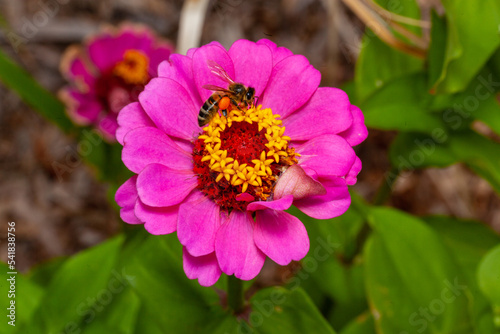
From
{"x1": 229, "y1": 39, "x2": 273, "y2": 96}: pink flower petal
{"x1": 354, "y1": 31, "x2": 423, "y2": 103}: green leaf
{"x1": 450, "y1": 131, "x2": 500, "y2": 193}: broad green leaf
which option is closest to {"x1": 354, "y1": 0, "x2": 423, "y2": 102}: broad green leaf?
{"x1": 354, "y1": 31, "x2": 423, "y2": 103}: green leaf

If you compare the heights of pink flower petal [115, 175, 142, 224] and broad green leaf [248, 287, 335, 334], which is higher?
pink flower petal [115, 175, 142, 224]

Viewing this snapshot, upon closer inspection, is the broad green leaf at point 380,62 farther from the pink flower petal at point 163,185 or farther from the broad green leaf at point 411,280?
the pink flower petal at point 163,185

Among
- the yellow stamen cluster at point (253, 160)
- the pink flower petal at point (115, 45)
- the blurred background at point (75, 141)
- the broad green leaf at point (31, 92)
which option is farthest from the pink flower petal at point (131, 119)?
the blurred background at point (75, 141)

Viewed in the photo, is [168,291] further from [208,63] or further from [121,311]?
[208,63]

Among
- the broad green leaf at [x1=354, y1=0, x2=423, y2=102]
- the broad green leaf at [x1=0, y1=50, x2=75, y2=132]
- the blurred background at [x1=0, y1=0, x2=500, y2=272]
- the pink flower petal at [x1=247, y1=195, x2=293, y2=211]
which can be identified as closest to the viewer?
the pink flower petal at [x1=247, y1=195, x2=293, y2=211]

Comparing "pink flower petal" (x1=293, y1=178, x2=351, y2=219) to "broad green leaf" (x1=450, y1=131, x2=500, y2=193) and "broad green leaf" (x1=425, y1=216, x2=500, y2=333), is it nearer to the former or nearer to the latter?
"broad green leaf" (x1=450, y1=131, x2=500, y2=193)

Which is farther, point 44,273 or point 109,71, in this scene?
point 109,71

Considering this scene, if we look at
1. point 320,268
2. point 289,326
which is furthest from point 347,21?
point 289,326

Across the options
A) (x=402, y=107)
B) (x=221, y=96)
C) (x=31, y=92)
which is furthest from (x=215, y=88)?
(x=31, y=92)
